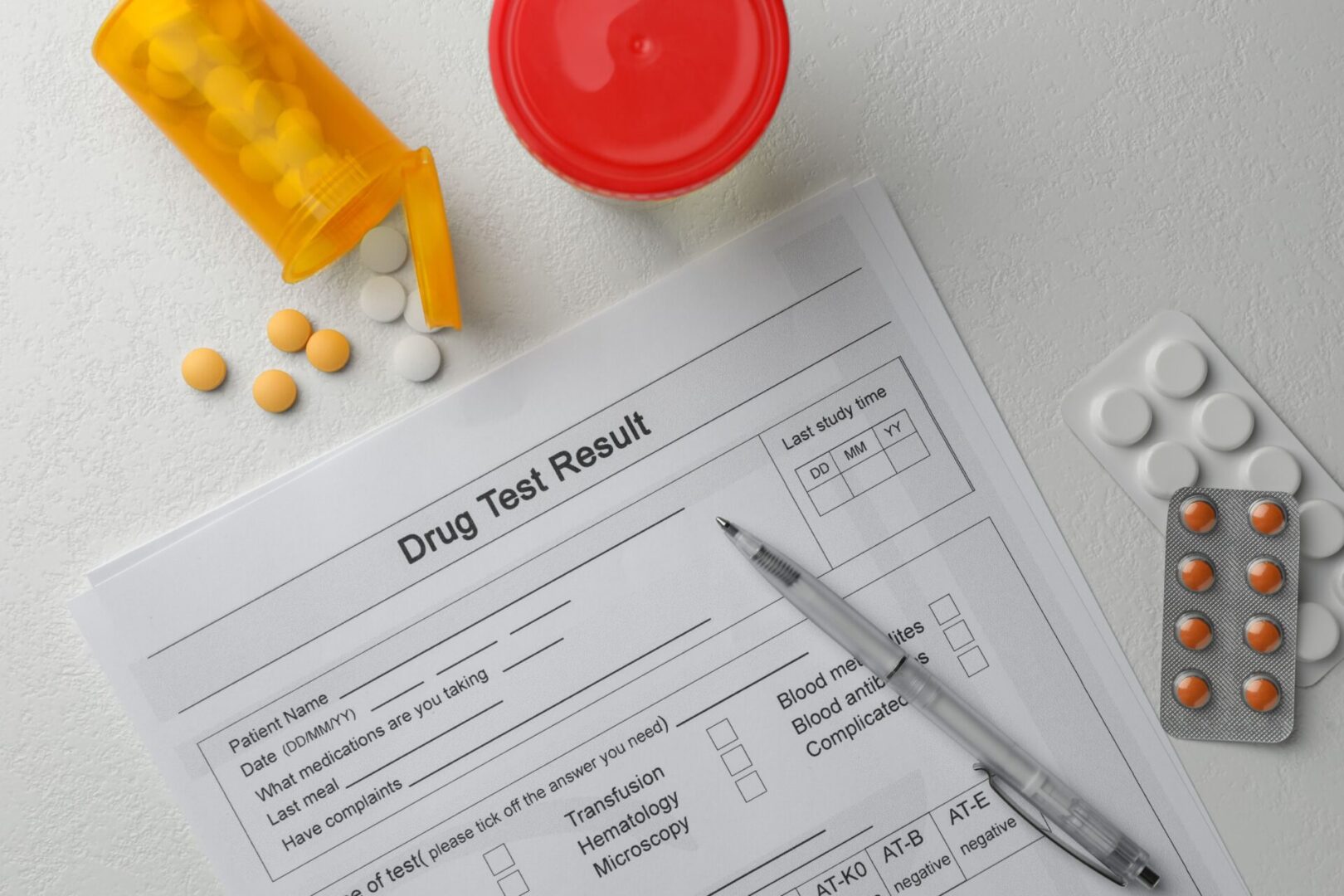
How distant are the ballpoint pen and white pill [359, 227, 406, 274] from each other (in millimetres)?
228

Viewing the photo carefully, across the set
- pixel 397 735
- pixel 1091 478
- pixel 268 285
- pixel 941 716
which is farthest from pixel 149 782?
pixel 1091 478

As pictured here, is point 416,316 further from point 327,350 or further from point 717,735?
point 717,735

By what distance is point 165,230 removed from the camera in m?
0.53

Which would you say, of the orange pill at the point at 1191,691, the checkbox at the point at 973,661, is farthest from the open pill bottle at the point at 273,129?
the orange pill at the point at 1191,691

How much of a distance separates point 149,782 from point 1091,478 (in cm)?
54

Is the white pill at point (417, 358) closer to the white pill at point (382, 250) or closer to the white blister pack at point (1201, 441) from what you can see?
the white pill at point (382, 250)

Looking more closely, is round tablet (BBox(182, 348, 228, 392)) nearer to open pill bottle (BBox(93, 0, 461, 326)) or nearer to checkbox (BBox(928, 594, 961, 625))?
open pill bottle (BBox(93, 0, 461, 326))

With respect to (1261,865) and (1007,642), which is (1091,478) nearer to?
(1007,642)

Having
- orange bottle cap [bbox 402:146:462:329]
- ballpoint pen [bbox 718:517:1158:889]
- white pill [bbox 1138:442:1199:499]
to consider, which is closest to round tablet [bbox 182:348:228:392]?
orange bottle cap [bbox 402:146:462:329]

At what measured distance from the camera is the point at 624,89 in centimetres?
44

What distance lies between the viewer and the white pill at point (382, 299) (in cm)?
53

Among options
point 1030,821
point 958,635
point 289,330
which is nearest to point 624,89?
point 289,330

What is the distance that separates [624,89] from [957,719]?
36cm

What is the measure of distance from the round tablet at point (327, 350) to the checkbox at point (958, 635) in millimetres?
358
